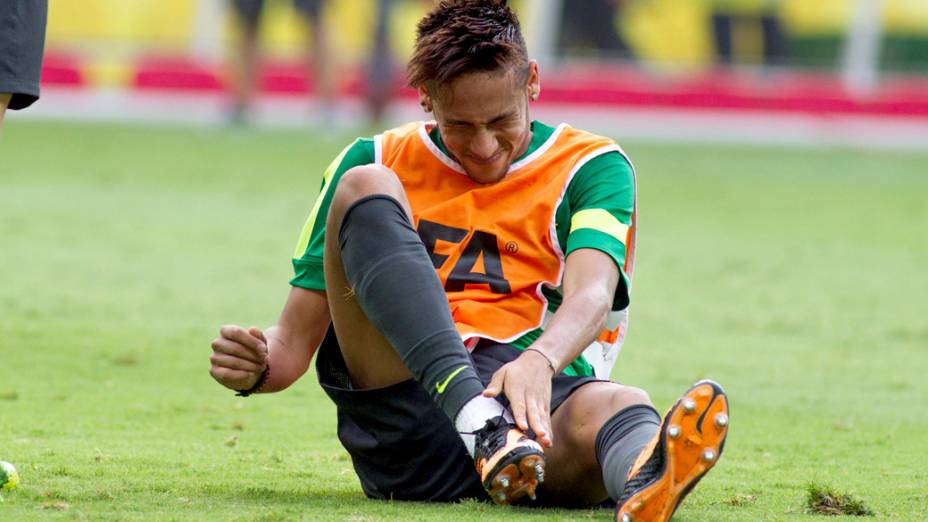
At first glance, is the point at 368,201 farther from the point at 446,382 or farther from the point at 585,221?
the point at 585,221

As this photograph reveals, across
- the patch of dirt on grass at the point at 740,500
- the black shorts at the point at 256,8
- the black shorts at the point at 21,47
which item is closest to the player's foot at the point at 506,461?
the patch of dirt on grass at the point at 740,500

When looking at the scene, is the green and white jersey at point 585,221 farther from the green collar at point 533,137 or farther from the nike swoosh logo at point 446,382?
the nike swoosh logo at point 446,382

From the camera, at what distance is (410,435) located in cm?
317

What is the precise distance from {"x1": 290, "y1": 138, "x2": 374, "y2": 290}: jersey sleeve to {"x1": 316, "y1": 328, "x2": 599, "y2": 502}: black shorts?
0.17 m

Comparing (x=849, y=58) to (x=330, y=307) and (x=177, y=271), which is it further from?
(x=330, y=307)

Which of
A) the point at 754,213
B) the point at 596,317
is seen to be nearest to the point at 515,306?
the point at 596,317

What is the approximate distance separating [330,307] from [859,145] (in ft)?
47.5

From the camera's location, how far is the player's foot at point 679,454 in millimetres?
2697

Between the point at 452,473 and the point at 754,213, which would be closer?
the point at 452,473

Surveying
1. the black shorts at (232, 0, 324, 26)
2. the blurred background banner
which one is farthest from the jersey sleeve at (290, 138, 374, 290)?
the blurred background banner

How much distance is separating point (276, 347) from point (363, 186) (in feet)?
1.51

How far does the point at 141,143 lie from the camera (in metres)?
13.2

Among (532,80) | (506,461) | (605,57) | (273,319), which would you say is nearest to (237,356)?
(506,461)

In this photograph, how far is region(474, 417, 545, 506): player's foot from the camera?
2791mm
